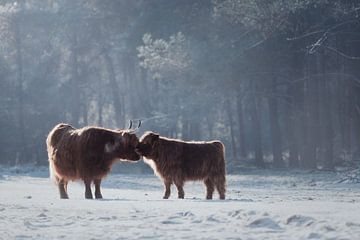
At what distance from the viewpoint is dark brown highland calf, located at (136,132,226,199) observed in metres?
16.7

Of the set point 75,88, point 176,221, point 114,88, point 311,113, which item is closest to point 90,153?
point 176,221

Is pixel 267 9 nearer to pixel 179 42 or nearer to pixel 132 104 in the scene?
pixel 179 42

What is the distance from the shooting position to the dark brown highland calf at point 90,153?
54.2 feet

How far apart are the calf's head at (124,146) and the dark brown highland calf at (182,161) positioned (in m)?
0.12

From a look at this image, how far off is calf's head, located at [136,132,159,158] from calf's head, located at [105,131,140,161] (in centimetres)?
10

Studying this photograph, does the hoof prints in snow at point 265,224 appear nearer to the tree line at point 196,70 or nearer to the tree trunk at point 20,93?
the tree line at point 196,70

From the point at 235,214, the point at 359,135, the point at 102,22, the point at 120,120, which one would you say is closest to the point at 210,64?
the point at 359,135

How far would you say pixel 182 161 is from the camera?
1670cm

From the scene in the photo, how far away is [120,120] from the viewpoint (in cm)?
6006

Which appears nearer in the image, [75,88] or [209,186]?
[209,186]

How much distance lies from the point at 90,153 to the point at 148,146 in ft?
4.14

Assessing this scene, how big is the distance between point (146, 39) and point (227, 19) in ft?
15.2

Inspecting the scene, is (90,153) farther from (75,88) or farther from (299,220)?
(75,88)

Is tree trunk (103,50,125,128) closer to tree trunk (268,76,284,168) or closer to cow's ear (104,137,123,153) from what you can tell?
tree trunk (268,76,284,168)
